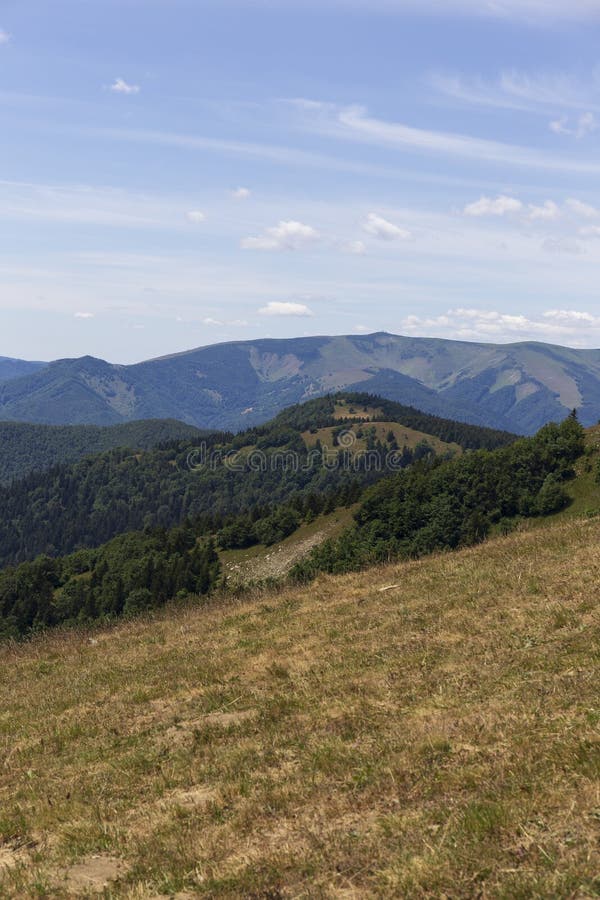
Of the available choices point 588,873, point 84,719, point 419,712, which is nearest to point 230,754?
point 419,712

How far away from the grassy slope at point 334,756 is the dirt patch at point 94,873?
0.16 ft

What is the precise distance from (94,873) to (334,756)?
404cm

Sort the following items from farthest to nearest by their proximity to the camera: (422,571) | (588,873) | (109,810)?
(422,571), (109,810), (588,873)

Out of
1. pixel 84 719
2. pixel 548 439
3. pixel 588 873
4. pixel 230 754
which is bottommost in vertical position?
pixel 84 719

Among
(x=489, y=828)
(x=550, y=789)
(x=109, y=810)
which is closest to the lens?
(x=489, y=828)

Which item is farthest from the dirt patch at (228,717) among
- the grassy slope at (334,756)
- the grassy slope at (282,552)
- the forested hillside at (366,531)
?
the grassy slope at (282,552)

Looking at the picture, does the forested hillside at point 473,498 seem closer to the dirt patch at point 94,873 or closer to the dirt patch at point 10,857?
the dirt patch at point 10,857

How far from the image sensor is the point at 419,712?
11.9 metres

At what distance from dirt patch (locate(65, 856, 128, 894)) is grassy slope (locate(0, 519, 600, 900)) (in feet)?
0.16

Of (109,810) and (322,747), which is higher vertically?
(322,747)

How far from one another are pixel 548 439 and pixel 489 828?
234 ft

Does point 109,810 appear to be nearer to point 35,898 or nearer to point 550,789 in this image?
point 35,898

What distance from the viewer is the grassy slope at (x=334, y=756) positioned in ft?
24.6

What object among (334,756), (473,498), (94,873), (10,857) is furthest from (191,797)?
(473,498)
